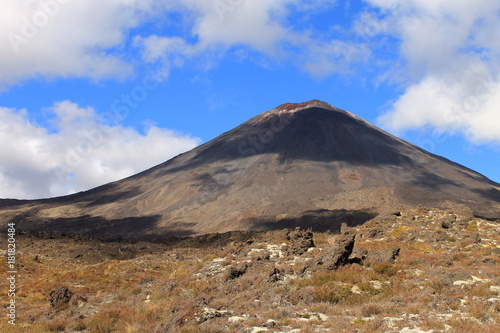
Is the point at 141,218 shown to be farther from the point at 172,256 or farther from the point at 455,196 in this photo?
the point at 455,196

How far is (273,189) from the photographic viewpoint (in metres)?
90.1

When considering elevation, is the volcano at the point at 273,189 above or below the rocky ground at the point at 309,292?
above

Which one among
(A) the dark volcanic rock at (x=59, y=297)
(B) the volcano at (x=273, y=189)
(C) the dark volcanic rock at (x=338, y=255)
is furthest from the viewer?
(B) the volcano at (x=273, y=189)

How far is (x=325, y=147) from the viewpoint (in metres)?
114

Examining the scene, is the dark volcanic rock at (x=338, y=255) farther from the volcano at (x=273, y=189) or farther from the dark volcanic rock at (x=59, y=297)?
the volcano at (x=273, y=189)

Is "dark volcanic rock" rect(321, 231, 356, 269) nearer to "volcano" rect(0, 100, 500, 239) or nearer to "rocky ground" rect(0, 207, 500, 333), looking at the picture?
"rocky ground" rect(0, 207, 500, 333)

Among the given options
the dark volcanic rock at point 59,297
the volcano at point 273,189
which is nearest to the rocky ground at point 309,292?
the dark volcanic rock at point 59,297

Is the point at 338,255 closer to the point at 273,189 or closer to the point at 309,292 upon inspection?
the point at 309,292

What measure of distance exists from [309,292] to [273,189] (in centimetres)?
7430

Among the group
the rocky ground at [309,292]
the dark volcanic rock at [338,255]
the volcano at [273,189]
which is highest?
the volcano at [273,189]

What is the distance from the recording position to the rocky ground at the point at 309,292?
41.7ft

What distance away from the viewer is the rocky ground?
12711mm

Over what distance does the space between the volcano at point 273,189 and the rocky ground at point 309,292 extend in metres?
43.4

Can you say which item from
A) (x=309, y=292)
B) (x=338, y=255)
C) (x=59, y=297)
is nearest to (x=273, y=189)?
(x=59, y=297)
